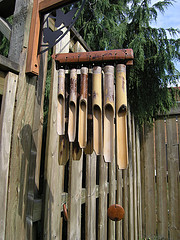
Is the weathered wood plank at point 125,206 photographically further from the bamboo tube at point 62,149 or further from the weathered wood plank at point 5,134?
the weathered wood plank at point 5,134

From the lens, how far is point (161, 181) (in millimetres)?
3506

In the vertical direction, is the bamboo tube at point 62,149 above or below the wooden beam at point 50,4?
below

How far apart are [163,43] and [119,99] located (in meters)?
2.31

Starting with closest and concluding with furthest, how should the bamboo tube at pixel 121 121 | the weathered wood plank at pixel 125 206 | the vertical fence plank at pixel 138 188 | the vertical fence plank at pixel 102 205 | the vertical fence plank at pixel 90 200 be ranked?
1. the bamboo tube at pixel 121 121
2. the vertical fence plank at pixel 90 200
3. the vertical fence plank at pixel 102 205
4. the weathered wood plank at pixel 125 206
5. the vertical fence plank at pixel 138 188

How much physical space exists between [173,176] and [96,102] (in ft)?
9.96

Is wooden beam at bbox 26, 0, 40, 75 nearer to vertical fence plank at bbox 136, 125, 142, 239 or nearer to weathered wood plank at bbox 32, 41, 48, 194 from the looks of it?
weathered wood plank at bbox 32, 41, 48, 194

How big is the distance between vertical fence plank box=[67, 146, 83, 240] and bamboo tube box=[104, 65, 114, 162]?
781 millimetres

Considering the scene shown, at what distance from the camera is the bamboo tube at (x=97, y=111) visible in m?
0.95

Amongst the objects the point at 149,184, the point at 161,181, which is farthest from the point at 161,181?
the point at 149,184

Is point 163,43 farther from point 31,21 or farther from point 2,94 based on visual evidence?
point 2,94

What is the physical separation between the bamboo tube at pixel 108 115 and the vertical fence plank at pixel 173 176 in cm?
289

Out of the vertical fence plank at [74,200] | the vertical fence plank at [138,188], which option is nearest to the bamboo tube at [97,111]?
the vertical fence plank at [74,200]

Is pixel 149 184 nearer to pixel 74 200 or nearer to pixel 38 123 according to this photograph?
pixel 74 200

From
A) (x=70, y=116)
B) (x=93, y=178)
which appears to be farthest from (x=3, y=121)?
(x=93, y=178)
